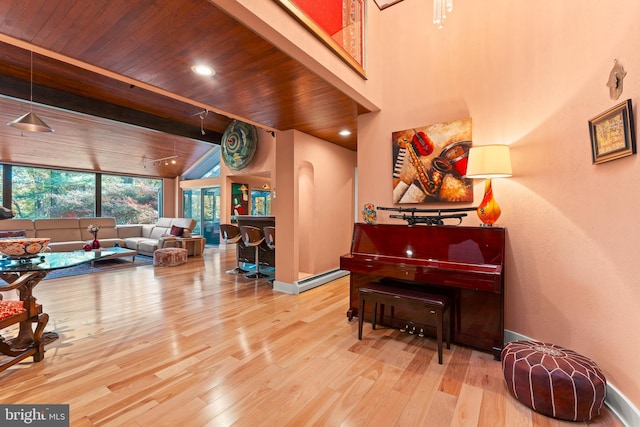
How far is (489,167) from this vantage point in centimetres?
236

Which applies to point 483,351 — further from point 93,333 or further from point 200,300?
point 93,333

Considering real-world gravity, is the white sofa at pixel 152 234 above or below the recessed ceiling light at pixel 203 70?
below

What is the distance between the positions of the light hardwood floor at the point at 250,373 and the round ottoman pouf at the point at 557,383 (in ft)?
0.26

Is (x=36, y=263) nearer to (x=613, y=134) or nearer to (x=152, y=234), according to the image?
(x=613, y=134)

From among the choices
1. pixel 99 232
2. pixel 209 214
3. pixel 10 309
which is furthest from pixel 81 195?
pixel 10 309

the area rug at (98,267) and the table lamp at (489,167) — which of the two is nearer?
the table lamp at (489,167)

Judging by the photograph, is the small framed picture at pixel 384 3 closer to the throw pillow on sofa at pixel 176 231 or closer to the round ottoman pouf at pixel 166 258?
the round ottoman pouf at pixel 166 258

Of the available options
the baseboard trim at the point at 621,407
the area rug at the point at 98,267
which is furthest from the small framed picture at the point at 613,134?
the area rug at the point at 98,267

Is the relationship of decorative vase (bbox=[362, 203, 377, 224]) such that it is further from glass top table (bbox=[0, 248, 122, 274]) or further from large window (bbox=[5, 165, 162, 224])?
large window (bbox=[5, 165, 162, 224])

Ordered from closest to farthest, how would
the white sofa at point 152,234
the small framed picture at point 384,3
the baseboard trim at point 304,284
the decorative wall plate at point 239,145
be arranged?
the small framed picture at point 384,3 → the baseboard trim at point 304,284 → the decorative wall plate at point 239,145 → the white sofa at point 152,234

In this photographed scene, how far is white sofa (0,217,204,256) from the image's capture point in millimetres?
6612

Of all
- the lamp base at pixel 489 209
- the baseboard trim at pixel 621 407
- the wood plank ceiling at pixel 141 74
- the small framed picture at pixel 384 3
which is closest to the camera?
the baseboard trim at pixel 621 407

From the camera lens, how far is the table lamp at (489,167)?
2357 millimetres

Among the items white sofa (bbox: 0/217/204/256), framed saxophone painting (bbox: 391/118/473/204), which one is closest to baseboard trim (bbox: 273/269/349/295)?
framed saxophone painting (bbox: 391/118/473/204)
